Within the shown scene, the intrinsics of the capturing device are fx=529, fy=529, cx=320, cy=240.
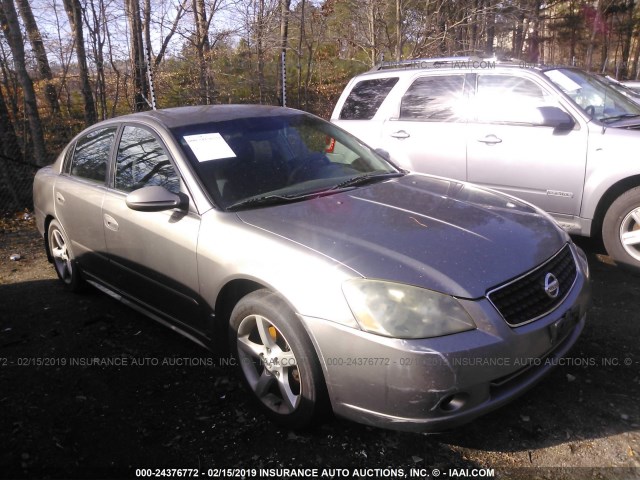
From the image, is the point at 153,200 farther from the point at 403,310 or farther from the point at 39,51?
the point at 39,51

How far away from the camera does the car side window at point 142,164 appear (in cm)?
331

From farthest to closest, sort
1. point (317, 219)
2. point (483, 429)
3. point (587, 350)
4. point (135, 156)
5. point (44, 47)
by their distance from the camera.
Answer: point (44, 47) → point (135, 156) → point (587, 350) → point (317, 219) → point (483, 429)

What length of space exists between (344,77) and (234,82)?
17.0 ft

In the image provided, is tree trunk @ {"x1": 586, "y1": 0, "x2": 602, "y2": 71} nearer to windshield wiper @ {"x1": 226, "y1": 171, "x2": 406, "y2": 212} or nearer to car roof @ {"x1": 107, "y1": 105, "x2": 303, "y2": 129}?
car roof @ {"x1": 107, "y1": 105, "x2": 303, "y2": 129}

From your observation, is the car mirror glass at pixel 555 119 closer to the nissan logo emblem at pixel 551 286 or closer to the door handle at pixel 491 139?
the door handle at pixel 491 139

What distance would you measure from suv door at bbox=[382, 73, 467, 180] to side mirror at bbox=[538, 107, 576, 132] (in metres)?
0.76

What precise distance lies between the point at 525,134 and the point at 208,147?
309 centimetres

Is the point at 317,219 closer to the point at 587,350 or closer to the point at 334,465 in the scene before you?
the point at 334,465

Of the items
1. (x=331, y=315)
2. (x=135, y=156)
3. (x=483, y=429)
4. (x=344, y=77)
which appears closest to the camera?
(x=331, y=315)

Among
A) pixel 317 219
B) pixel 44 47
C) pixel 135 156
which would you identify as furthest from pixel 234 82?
pixel 317 219

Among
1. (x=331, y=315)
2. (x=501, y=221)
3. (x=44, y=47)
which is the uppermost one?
(x=44, y=47)

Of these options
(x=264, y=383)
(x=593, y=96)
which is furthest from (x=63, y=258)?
(x=593, y=96)

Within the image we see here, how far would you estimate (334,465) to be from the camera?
2416 mm

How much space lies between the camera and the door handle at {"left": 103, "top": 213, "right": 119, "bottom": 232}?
144 inches
